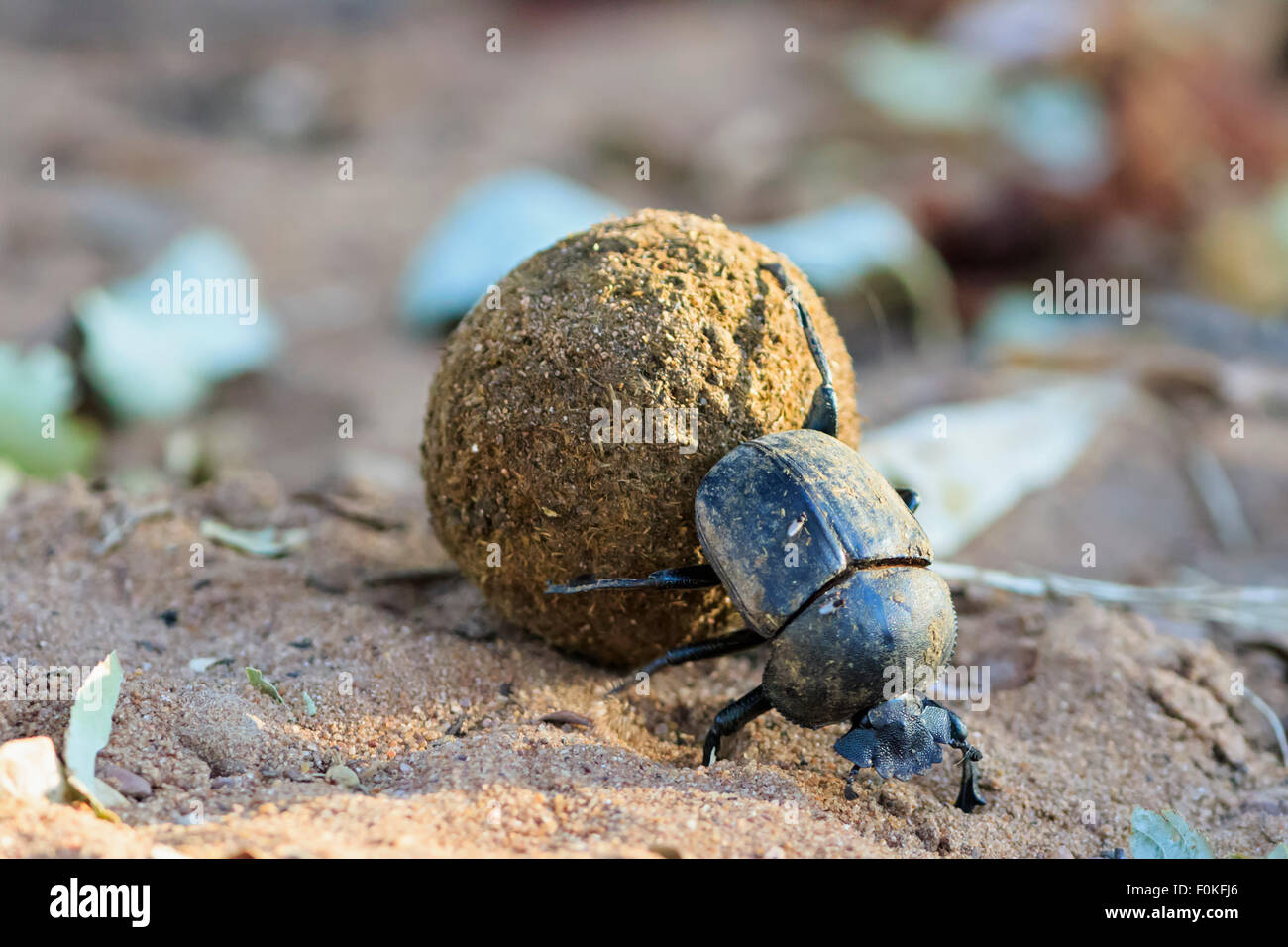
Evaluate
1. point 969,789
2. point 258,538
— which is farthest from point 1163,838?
point 258,538

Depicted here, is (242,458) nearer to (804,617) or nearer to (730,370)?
(730,370)

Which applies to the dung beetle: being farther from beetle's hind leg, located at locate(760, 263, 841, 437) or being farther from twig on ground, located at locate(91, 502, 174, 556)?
twig on ground, located at locate(91, 502, 174, 556)

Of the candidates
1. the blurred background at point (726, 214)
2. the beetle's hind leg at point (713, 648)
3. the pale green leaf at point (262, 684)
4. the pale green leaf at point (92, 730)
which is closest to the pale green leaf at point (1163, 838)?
the beetle's hind leg at point (713, 648)

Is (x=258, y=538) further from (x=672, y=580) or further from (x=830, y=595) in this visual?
(x=830, y=595)

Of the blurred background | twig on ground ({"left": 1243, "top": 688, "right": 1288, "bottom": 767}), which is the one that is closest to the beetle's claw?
twig on ground ({"left": 1243, "top": 688, "right": 1288, "bottom": 767})

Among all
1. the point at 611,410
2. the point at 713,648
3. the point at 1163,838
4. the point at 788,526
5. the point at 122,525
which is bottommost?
the point at 1163,838

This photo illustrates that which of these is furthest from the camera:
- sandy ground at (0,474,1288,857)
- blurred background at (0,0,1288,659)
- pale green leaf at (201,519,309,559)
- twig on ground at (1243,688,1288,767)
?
blurred background at (0,0,1288,659)

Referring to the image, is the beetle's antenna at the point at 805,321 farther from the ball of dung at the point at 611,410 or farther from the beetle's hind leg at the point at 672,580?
the beetle's hind leg at the point at 672,580
